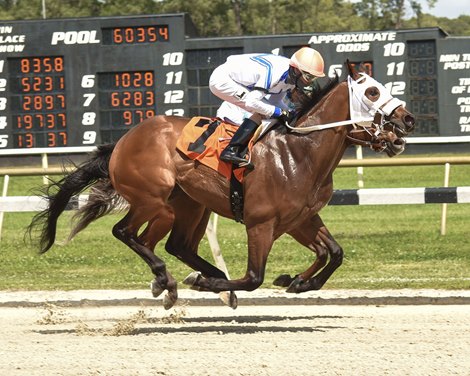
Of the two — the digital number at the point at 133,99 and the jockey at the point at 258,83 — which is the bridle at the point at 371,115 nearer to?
the jockey at the point at 258,83

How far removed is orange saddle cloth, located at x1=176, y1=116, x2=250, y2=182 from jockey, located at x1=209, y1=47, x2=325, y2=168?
0.11 m

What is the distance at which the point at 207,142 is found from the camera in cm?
704

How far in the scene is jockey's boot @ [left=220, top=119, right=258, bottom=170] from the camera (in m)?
6.80

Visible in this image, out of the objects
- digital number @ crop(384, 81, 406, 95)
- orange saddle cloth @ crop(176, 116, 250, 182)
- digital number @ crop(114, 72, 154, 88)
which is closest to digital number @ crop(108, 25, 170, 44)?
digital number @ crop(114, 72, 154, 88)

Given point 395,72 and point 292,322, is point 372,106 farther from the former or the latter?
point 395,72

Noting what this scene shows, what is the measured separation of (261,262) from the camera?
22.1ft

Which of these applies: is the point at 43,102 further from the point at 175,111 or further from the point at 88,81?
the point at 175,111

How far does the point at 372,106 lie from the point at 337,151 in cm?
36

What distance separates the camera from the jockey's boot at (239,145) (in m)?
6.80

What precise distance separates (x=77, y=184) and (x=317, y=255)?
1808 millimetres

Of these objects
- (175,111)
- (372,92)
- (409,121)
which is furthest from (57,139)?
(409,121)

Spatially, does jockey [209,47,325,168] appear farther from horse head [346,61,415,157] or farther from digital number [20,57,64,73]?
digital number [20,57,64,73]

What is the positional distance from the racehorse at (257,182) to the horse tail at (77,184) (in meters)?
0.01

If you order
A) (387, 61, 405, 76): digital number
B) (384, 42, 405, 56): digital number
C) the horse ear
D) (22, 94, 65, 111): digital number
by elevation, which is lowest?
(22, 94, 65, 111): digital number
